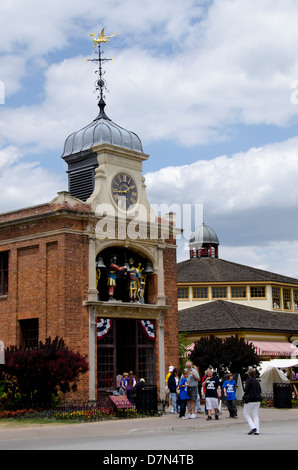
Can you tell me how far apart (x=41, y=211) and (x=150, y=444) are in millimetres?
16257

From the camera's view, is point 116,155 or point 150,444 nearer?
point 150,444

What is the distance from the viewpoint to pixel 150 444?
15.3 metres

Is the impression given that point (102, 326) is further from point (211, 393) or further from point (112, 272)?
point (211, 393)

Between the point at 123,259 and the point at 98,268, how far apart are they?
1.59m

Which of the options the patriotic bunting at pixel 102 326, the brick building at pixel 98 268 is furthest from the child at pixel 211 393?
the patriotic bunting at pixel 102 326

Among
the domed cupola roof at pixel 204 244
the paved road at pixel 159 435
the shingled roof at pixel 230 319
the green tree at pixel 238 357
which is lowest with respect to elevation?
the paved road at pixel 159 435

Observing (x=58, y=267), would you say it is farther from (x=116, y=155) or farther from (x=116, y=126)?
(x=116, y=126)

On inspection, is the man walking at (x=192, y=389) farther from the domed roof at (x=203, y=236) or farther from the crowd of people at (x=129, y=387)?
the domed roof at (x=203, y=236)

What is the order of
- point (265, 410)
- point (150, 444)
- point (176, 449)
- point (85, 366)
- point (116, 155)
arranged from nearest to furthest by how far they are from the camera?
point (176, 449), point (150, 444), point (85, 366), point (265, 410), point (116, 155)

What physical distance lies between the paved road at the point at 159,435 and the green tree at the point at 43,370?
319 centimetres

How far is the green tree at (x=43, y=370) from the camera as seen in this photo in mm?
25234

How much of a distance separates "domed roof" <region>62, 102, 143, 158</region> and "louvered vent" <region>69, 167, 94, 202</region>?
0.99 m

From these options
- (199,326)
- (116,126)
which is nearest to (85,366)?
(116,126)

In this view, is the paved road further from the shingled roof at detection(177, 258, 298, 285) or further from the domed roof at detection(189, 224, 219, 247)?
the domed roof at detection(189, 224, 219, 247)
